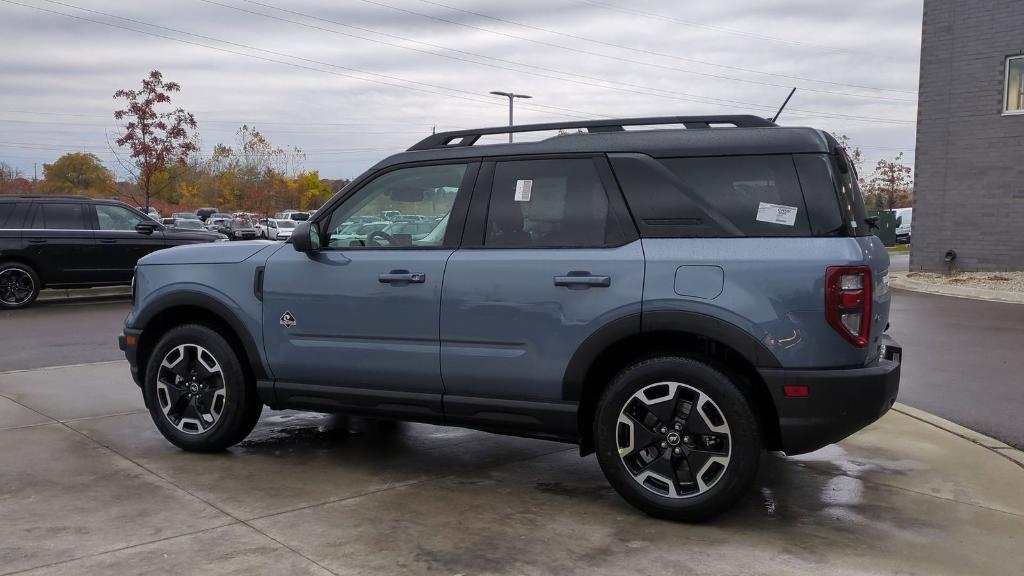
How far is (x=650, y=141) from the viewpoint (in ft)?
16.0

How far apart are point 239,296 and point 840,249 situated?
11.5 feet

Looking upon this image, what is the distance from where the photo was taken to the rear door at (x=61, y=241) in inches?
595

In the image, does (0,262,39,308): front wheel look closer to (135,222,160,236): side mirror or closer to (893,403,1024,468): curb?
(135,222,160,236): side mirror

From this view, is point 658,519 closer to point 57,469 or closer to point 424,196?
point 424,196

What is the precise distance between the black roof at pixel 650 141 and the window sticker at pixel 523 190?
174mm

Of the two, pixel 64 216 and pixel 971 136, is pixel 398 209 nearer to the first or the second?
pixel 64 216

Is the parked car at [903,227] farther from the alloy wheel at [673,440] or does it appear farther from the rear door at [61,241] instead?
the alloy wheel at [673,440]

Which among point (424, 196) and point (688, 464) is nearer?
point (688, 464)

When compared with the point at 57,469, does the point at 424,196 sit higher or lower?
higher

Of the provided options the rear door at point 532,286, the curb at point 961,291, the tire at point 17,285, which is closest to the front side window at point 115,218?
the tire at point 17,285

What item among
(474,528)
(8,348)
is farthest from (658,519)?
(8,348)

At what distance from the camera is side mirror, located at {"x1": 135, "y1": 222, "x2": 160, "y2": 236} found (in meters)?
16.0

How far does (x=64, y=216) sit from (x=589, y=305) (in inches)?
527

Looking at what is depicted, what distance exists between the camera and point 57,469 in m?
5.40
